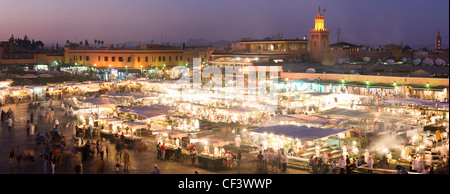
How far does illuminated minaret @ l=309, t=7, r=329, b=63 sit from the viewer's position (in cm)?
4731

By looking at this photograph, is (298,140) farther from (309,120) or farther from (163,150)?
(163,150)

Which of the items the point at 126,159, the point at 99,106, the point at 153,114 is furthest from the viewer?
the point at 99,106

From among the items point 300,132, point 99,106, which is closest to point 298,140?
point 300,132

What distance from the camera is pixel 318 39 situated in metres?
47.3

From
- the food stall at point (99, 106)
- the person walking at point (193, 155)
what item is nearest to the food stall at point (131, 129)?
the person walking at point (193, 155)

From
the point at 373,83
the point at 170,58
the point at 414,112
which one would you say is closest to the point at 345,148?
the point at 414,112

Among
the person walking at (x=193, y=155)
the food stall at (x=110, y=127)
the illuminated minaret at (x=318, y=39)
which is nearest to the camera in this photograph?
the person walking at (x=193, y=155)

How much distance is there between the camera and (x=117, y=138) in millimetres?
17391

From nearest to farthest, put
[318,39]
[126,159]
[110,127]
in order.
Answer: [126,159] → [110,127] → [318,39]

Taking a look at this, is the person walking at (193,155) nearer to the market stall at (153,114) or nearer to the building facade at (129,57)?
the market stall at (153,114)

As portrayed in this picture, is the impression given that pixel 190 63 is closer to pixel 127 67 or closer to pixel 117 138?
pixel 127 67

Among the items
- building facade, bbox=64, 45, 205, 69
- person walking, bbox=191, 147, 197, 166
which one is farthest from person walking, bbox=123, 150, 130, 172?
building facade, bbox=64, 45, 205, 69

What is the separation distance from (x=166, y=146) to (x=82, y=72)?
34.7 metres

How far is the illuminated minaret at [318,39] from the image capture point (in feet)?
155
